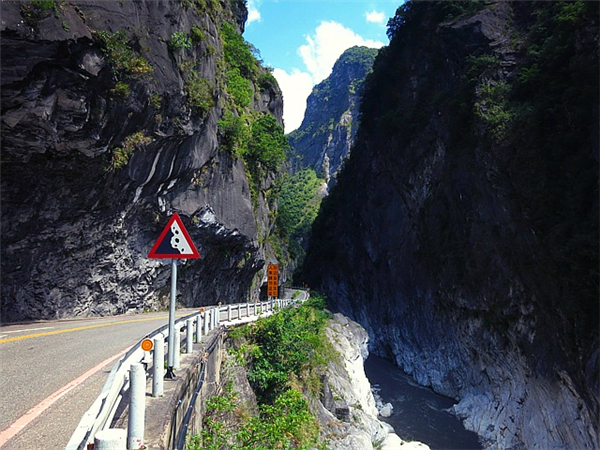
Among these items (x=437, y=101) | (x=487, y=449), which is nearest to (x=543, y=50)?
(x=437, y=101)

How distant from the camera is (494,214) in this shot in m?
24.2

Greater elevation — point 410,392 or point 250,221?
point 250,221

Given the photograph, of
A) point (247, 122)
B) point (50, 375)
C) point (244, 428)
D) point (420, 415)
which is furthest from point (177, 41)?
point (420, 415)

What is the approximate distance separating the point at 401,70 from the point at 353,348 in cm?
2893

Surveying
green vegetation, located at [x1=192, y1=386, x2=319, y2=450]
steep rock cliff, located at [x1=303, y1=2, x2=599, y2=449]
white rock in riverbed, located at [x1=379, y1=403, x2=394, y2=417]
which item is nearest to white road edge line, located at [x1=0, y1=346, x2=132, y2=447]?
green vegetation, located at [x1=192, y1=386, x2=319, y2=450]

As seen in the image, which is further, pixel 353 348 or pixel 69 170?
pixel 353 348

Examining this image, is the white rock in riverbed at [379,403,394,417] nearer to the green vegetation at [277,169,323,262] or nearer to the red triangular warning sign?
the red triangular warning sign

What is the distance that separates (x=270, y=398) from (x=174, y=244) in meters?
7.36

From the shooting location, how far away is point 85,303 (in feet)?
49.0

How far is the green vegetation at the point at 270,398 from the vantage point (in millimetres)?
6996

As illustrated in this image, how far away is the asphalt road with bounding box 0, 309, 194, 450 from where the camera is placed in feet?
13.7

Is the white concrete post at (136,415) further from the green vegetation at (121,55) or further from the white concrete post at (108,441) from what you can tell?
the green vegetation at (121,55)

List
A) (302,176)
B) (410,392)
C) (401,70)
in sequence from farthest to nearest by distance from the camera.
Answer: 1. (302,176)
2. (401,70)
3. (410,392)

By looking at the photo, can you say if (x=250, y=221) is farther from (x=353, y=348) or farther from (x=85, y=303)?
(x=85, y=303)
